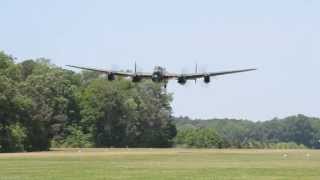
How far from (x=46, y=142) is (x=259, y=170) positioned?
8836 centimetres

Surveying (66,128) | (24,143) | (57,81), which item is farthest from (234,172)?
(66,128)

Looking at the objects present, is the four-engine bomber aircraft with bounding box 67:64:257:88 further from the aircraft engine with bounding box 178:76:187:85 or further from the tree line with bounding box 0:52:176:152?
the tree line with bounding box 0:52:176:152

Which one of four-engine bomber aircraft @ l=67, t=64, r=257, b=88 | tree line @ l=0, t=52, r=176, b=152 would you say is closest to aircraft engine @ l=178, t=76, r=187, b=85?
four-engine bomber aircraft @ l=67, t=64, r=257, b=88

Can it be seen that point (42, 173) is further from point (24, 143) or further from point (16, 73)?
point (16, 73)

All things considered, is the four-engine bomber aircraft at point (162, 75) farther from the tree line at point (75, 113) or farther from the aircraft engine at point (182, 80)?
the tree line at point (75, 113)

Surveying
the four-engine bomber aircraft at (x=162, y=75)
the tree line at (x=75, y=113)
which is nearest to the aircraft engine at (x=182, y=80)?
the four-engine bomber aircraft at (x=162, y=75)

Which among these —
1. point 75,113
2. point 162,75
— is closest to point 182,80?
point 162,75

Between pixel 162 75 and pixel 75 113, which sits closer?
pixel 162 75

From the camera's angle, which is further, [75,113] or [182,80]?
[75,113]

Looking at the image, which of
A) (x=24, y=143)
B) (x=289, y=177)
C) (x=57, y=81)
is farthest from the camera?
(x=57, y=81)

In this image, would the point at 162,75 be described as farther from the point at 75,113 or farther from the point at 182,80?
the point at 75,113

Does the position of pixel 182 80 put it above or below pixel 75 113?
below

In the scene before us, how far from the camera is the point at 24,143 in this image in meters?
136

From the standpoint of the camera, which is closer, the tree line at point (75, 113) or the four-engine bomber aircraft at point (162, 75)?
the four-engine bomber aircraft at point (162, 75)
